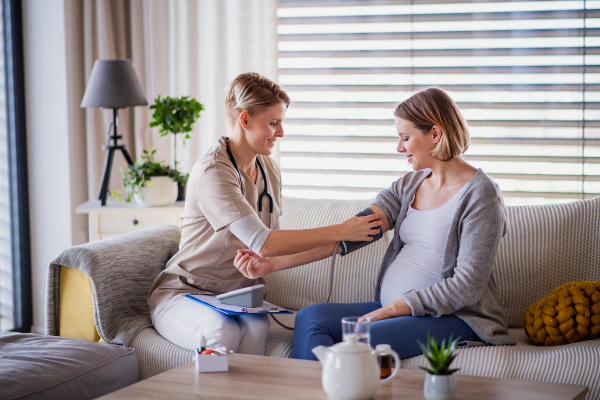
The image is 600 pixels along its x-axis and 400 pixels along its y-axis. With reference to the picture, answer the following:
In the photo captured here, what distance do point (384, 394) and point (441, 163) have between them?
2.93 ft

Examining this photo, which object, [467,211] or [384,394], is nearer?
[384,394]

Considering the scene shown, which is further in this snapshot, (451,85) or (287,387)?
(451,85)

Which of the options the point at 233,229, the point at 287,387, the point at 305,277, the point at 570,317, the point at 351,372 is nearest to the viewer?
the point at 351,372

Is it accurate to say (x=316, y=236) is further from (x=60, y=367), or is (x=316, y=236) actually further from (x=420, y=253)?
(x=60, y=367)

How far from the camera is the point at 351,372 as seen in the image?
3.85 ft

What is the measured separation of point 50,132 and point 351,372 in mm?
2802

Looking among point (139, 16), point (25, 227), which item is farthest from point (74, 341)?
point (139, 16)

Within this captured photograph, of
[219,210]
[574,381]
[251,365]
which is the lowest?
[574,381]

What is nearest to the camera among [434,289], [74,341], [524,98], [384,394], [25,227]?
[384,394]

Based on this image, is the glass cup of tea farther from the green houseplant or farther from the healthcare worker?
the green houseplant

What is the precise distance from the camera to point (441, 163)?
1.92 meters

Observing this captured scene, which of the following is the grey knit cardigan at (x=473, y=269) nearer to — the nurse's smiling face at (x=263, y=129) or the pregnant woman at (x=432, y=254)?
the pregnant woman at (x=432, y=254)

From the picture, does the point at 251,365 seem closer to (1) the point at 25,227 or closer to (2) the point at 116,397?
(2) the point at 116,397

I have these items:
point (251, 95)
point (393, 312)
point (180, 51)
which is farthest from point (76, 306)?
point (180, 51)
